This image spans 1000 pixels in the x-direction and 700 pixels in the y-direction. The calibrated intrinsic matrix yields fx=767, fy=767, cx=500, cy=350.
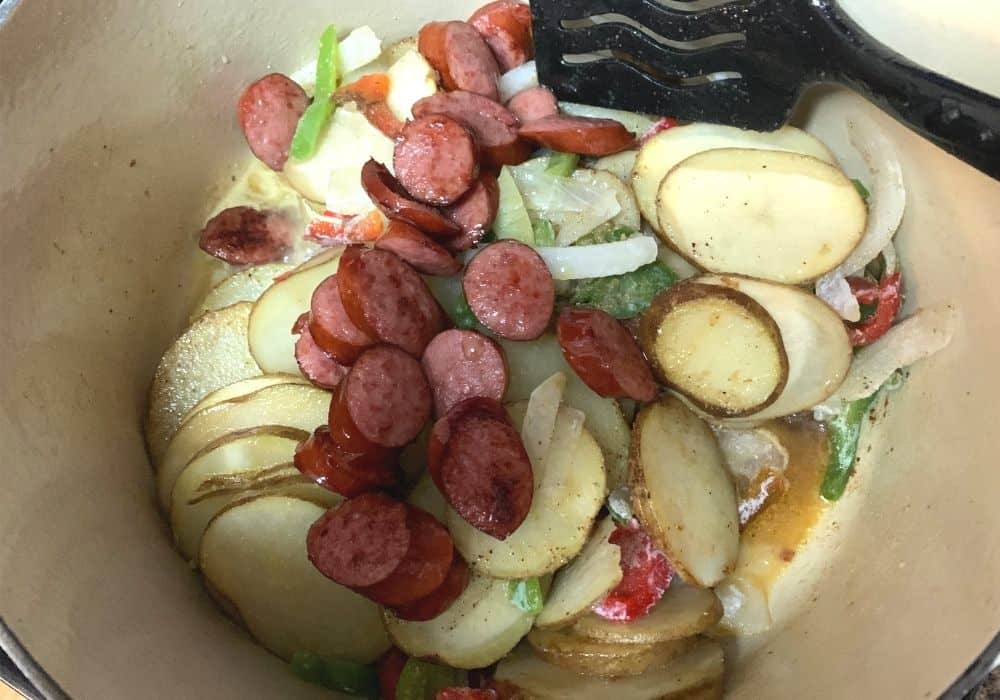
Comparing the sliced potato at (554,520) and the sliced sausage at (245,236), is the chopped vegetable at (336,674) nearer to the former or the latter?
the sliced potato at (554,520)

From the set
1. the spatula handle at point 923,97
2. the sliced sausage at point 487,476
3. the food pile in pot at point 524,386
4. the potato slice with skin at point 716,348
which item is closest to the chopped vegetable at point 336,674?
the food pile in pot at point 524,386

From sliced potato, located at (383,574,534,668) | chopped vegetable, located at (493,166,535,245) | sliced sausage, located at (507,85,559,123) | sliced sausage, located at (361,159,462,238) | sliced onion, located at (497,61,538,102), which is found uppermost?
sliced onion, located at (497,61,538,102)

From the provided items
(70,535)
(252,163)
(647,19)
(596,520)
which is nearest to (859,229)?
(647,19)

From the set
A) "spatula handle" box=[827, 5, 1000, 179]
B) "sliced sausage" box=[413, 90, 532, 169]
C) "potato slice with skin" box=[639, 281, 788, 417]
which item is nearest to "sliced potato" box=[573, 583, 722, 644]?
"potato slice with skin" box=[639, 281, 788, 417]

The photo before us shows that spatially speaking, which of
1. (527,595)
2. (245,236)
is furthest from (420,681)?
(245,236)

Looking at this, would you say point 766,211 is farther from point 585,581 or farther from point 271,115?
point 271,115

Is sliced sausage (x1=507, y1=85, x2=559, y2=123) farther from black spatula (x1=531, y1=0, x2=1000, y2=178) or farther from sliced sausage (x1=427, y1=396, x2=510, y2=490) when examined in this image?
sliced sausage (x1=427, y1=396, x2=510, y2=490)

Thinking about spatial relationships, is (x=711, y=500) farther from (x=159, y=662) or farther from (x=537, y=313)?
(x=159, y=662)
